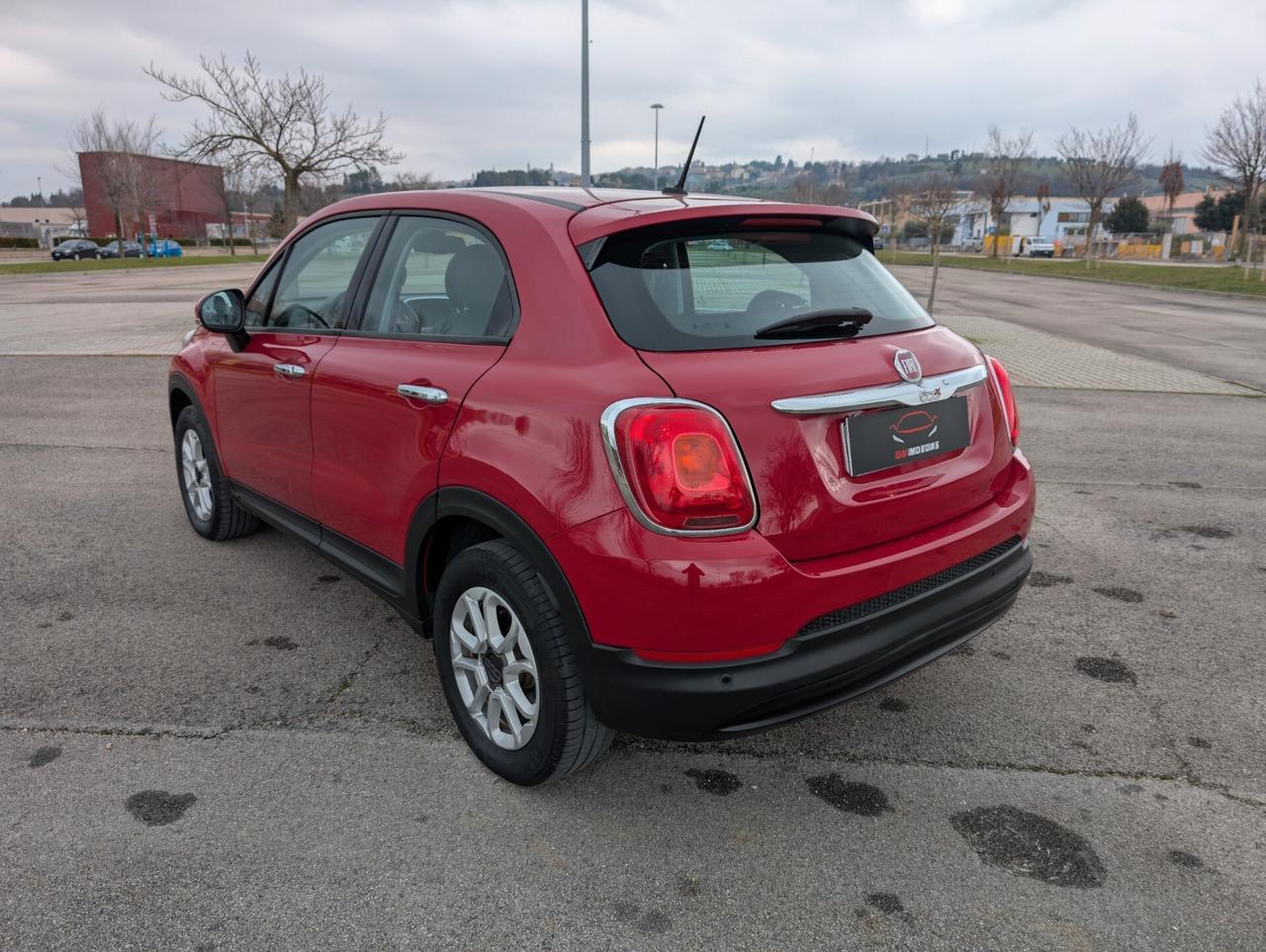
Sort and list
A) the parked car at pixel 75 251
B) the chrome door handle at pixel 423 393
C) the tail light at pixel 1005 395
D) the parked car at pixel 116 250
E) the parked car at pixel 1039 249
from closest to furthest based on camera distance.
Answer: the chrome door handle at pixel 423 393 → the tail light at pixel 1005 395 → the parked car at pixel 75 251 → the parked car at pixel 116 250 → the parked car at pixel 1039 249

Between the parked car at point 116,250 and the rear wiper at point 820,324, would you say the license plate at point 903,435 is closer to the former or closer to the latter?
the rear wiper at point 820,324

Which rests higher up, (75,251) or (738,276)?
(75,251)

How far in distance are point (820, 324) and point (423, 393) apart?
1155mm

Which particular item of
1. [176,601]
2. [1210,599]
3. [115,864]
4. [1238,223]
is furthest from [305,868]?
[1238,223]

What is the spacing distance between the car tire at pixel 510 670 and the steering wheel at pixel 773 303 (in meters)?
0.93

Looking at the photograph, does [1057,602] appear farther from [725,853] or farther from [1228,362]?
[1228,362]

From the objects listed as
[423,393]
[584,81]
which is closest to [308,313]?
[423,393]

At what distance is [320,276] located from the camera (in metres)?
3.64

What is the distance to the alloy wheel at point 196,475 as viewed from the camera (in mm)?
4691

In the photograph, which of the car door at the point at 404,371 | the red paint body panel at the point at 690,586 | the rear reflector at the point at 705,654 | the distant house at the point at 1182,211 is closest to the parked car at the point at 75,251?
the car door at the point at 404,371

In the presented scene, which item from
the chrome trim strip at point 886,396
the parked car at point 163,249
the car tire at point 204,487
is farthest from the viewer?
the parked car at point 163,249

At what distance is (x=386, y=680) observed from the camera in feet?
11.0

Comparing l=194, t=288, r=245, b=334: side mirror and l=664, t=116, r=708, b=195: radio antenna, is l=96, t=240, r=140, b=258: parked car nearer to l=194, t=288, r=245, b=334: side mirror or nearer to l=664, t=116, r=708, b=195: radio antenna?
l=194, t=288, r=245, b=334: side mirror

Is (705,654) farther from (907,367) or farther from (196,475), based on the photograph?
(196,475)
